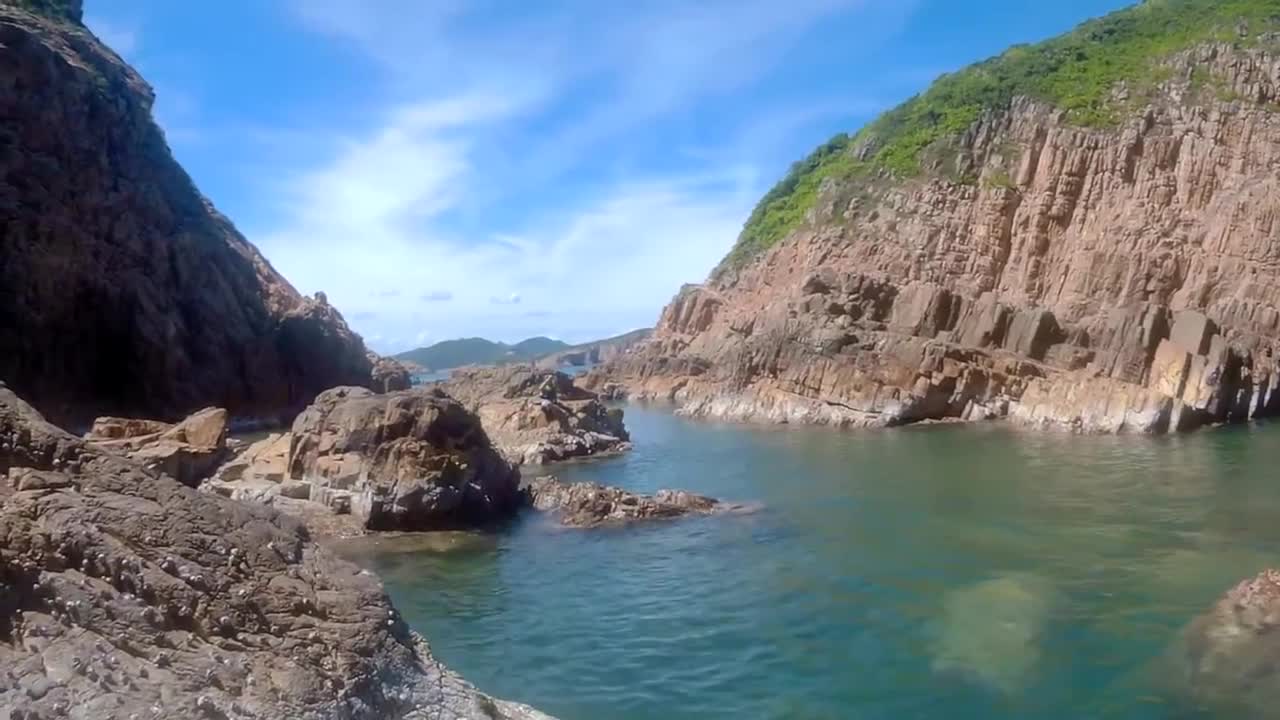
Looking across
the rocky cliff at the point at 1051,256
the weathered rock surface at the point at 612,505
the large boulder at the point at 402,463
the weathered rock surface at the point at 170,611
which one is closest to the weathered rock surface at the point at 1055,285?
the rocky cliff at the point at 1051,256

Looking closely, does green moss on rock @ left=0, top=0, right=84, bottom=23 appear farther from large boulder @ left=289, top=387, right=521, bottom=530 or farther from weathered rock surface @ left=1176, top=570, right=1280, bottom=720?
weathered rock surface @ left=1176, top=570, right=1280, bottom=720

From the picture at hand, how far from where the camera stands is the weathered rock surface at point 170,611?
19.0ft

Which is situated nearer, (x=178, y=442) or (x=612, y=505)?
(x=612, y=505)

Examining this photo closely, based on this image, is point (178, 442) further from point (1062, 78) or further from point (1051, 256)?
point (1062, 78)

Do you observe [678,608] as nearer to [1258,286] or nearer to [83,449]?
[83,449]

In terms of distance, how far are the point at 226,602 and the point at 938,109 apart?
240ft

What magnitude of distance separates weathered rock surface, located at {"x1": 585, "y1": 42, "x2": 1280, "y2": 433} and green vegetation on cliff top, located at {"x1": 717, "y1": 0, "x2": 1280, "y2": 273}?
177 centimetres

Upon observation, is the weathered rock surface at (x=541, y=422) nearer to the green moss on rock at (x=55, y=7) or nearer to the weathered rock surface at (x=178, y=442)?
the weathered rock surface at (x=178, y=442)

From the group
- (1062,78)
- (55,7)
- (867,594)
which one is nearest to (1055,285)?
(1062,78)

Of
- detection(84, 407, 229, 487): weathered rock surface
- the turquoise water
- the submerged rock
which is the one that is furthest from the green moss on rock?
the submerged rock

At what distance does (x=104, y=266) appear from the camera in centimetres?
4684

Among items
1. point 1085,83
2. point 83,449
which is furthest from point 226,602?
point 1085,83

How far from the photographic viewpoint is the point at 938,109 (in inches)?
2854

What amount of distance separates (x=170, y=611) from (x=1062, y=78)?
227 feet
